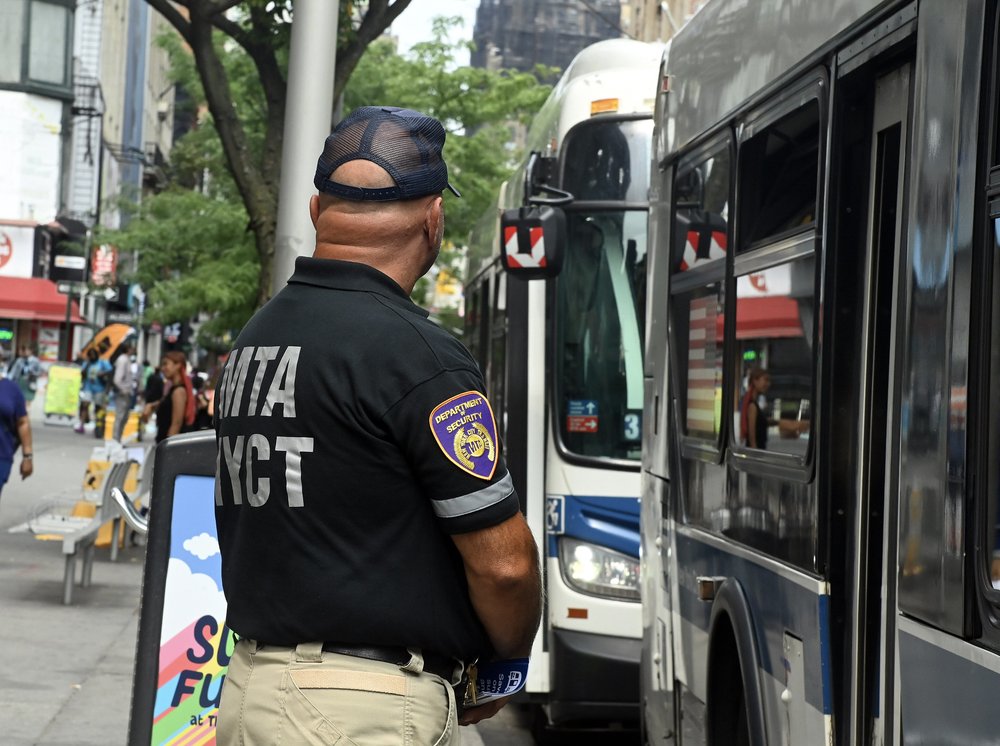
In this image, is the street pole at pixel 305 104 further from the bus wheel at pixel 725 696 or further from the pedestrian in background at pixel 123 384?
the pedestrian in background at pixel 123 384

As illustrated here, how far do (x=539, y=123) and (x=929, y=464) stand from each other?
7292mm

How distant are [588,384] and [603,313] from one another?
0.36 meters

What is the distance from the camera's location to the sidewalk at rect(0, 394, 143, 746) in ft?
27.1

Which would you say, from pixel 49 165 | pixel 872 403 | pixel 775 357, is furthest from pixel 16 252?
pixel 872 403

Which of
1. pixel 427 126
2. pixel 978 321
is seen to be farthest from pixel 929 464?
pixel 427 126

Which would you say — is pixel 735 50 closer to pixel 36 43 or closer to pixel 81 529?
pixel 81 529

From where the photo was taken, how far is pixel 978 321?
3021 mm

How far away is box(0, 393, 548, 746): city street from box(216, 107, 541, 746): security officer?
5.17 metres

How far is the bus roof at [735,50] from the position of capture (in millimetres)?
4391

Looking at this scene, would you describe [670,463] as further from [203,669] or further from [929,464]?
[929,464]

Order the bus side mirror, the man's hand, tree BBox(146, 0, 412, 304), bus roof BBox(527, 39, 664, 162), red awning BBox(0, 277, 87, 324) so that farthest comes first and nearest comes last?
red awning BBox(0, 277, 87, 324)
tree BBox(146, 0, 412, 304)
bus roof BBox(527, 39, 664, 162)
the bus side mirror
the man's hand

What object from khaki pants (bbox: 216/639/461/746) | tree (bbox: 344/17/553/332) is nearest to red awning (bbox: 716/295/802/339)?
khaki pants (bbox: 216/639/461/746)

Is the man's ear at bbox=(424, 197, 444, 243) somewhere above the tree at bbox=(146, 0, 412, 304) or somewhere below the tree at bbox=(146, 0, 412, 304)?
below

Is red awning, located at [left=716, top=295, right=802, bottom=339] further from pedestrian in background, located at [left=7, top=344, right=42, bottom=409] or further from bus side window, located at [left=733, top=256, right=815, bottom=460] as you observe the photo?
pedestrian in background, located at [left=7, top=344, right=42, bottom=409]
